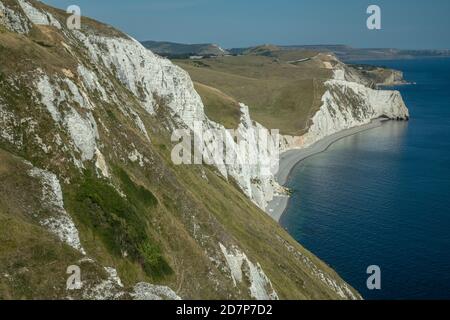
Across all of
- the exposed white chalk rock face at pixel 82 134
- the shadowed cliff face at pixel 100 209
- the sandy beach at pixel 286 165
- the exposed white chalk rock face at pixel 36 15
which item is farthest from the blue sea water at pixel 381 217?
the exposed white chalk rock face at pixel 36 15

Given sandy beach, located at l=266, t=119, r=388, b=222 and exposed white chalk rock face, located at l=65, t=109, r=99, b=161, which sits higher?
exposed white chalk rock face, located at l=65, t=109, r=99, b=161

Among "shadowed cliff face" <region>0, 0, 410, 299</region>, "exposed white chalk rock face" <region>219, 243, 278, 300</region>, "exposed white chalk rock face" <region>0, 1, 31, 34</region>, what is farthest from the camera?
"exposed white chalk rock face" <region>0, 1, 31, 34</region>

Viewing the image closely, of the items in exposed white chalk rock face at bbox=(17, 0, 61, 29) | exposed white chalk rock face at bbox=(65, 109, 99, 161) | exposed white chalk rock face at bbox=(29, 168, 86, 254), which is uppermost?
exposed white chalk rock face at bbox=(17, 0, 61, 29)

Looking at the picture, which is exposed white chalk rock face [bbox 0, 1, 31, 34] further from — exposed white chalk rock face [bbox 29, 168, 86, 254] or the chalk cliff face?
exposed white chalk rock face [bbox 29, 168, 86, 254]

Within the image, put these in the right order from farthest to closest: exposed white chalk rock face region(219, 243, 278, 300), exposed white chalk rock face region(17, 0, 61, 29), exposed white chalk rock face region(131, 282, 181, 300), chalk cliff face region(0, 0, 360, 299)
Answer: exposed white chalk rock face region(17, 0, 61, 29), exposed white chalk rock face region(219, 243, 278, 300), chalk cliff face region(0, 0, 360, 299), exposed white chalk rock face region(131, 282, 181, 300)

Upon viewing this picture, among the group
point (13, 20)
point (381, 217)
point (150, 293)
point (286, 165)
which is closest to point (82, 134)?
point (150, 293)

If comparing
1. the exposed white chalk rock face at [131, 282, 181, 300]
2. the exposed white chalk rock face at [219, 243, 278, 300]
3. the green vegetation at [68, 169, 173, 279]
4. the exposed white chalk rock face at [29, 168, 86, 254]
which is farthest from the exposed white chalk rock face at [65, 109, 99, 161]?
the exposed white chalk rock face at [219, 243, 278, 300]

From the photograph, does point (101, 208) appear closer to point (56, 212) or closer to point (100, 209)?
point (100, 209)

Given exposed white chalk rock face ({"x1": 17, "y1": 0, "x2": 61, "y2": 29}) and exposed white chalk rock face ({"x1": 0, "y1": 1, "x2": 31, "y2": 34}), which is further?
exposed white chalk rock face ({"x1": 17, "y1": 0, "x2": 61, "y2": 29})
